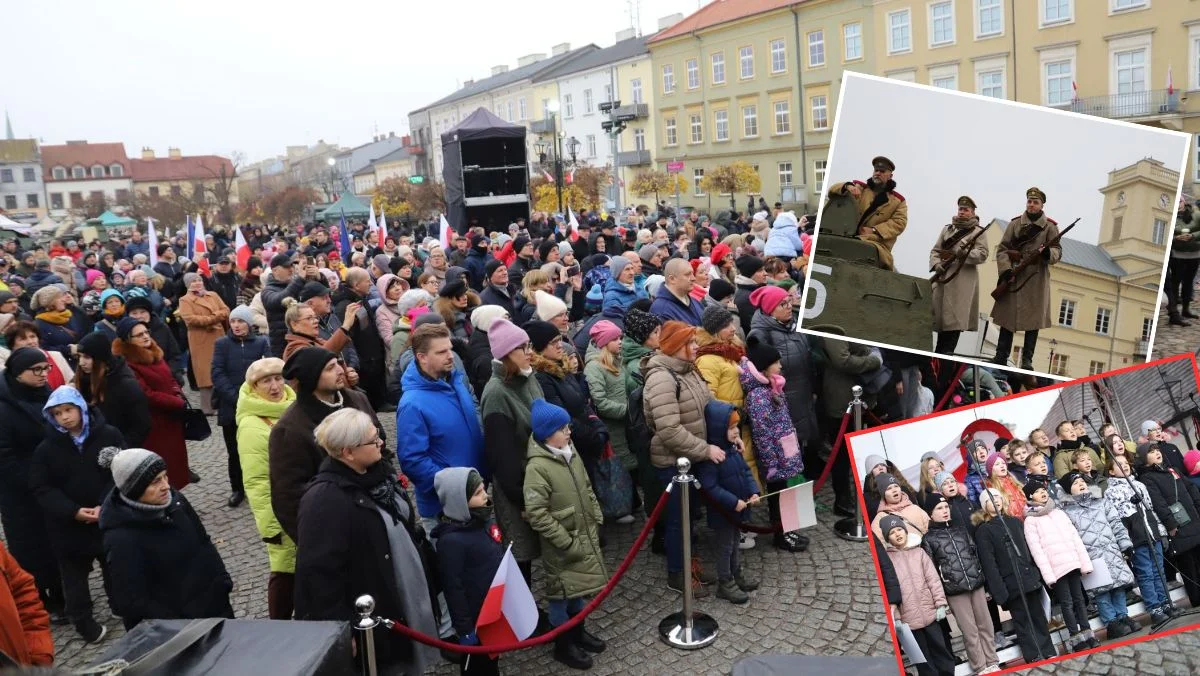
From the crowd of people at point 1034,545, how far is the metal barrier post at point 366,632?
1.96 m

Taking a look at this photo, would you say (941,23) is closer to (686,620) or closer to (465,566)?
(686,620)

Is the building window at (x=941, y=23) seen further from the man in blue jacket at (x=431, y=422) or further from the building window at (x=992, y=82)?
the man in blue jacket at (x=431, y=422)

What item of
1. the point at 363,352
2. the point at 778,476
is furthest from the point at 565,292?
the point at 778,476

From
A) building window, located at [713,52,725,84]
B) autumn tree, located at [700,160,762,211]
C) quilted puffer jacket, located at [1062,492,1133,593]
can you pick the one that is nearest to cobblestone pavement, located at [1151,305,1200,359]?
quilted puffer jacket, located at [1062,492,1133,593]

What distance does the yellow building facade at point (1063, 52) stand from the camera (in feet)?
87.2

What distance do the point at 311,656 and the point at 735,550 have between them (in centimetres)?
332

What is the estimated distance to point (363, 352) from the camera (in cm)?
771

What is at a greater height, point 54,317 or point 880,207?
point 880,207

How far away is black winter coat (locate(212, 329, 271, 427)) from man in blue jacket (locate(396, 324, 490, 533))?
2846mm

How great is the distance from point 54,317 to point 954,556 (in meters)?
8.42

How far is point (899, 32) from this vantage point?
3572 cm

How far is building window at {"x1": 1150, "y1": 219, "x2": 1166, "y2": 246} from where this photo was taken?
2558mm

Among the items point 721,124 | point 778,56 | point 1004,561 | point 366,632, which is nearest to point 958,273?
point 1004,561

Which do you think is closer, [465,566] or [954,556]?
[954,556]
